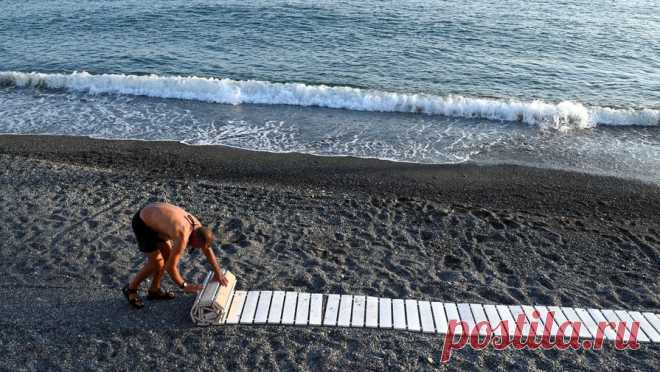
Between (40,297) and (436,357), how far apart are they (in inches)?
192

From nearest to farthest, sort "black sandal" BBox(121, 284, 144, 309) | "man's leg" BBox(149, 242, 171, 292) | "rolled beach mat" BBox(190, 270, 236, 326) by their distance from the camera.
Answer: "rolled beach mat" BBox(190, 270, 236, 326)
"man's leg" BBox(149, 242, 171, 292)
"black sandal" BBox(121, 284, 144, 309)

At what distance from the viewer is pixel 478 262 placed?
8.23m

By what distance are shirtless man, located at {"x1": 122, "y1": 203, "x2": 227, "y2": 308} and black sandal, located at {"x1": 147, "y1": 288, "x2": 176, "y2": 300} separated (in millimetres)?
94

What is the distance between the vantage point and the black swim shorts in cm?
640

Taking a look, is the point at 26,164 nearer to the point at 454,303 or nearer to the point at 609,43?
the point at 454,303

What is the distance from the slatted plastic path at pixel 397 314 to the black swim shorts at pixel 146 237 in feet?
4.03

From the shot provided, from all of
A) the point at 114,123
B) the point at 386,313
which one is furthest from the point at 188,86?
the point at 386,313

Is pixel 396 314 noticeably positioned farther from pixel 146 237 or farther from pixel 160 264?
pixel 146 237

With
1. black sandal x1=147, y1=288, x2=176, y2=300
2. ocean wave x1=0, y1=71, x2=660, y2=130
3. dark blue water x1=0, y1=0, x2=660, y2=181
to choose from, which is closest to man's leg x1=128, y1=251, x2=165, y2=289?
black sandal x1=147, y1=288, x2=176, y2=300

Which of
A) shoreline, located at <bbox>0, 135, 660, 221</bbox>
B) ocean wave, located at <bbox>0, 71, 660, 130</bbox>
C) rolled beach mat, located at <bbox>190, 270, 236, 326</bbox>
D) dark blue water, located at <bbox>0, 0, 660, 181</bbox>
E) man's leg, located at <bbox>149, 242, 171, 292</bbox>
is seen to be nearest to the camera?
rolled beach mat, located at <bbox>190, 270, 236, 326</bbox>

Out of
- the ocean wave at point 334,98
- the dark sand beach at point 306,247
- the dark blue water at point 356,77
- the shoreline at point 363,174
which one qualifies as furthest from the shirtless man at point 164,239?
the ocean wave at point 334,98

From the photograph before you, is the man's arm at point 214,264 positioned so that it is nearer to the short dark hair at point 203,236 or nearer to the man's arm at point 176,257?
the short dark hair at point 203,236

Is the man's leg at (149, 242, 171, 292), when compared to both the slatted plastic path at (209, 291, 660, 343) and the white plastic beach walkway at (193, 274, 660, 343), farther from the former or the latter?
the slatted plastic path at (209, 291, 660, 343)

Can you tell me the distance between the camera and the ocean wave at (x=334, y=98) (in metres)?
15.5
